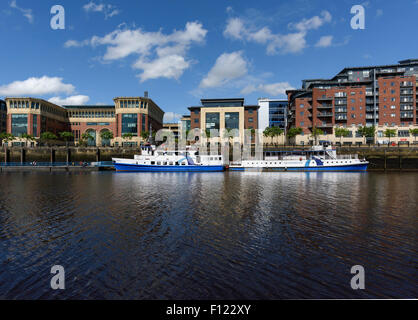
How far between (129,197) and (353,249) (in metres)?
21.7

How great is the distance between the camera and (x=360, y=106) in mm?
105188

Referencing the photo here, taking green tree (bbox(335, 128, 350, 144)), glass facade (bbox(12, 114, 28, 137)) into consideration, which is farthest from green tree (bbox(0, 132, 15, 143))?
green tree (bbox(335, 128, 350, 144))

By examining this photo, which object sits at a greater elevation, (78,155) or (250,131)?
(250,131)

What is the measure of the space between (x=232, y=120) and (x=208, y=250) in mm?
109501

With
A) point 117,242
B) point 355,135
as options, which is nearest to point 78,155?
point 117,242

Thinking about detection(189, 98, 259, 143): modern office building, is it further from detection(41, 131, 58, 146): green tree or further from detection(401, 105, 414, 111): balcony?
detection(41, 131, 58, 146): green tree

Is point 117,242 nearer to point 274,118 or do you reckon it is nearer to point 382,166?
point 382,166

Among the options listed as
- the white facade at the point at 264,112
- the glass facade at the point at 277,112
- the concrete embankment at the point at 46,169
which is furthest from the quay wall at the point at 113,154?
the white facade at the point at 264,112

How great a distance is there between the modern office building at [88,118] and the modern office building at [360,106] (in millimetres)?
71890

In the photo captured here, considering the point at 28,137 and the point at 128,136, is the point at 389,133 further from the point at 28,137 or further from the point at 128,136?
the point at 28,137

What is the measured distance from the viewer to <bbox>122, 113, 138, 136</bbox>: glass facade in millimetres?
120750

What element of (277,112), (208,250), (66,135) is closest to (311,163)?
(208,250)

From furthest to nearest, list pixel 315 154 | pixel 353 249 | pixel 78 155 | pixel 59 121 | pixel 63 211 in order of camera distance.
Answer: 1. pixel 59 121
2. pixel 78 155
3. pixel 315 154
4. pixel 63 211
5. pixel 353 249
